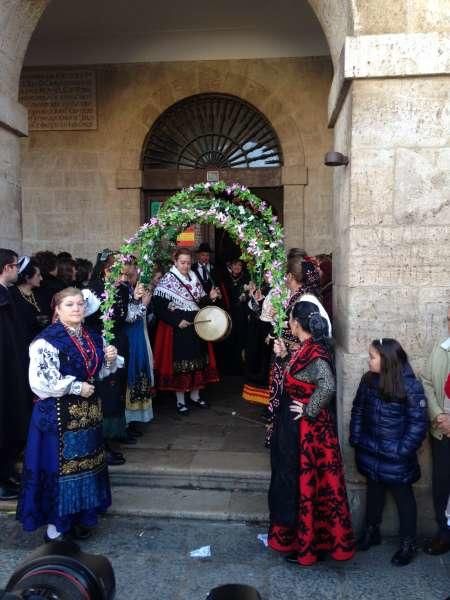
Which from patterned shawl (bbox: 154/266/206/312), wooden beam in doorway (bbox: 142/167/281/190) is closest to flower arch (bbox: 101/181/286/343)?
patterned shawl (bbox: 154/266/206/312)

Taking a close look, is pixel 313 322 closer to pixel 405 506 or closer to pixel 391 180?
pixel 391 180

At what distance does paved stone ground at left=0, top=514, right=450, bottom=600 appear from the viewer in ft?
11.6

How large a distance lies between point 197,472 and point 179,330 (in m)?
1.90

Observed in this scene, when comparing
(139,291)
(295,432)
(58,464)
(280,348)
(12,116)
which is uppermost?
(12,116)

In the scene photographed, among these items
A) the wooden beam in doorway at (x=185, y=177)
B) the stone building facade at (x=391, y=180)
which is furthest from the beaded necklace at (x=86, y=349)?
the wooden beam in doorway at (x=185, y=177)

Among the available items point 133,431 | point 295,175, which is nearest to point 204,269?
point 295,175

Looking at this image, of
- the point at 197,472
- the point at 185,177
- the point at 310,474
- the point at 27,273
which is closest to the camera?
the point at 310,474

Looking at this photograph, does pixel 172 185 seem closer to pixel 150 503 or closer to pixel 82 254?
pixel 82 254

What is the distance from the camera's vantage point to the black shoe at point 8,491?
4.71m

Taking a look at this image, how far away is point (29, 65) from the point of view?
333 inches

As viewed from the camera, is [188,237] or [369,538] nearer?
[369,538]

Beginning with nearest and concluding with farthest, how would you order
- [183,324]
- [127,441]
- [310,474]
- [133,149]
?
[310,474], [127,441], [183,324], [133,149]

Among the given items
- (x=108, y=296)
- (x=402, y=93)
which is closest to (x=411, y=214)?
(x=402, y=93)

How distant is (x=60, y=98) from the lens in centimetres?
840
